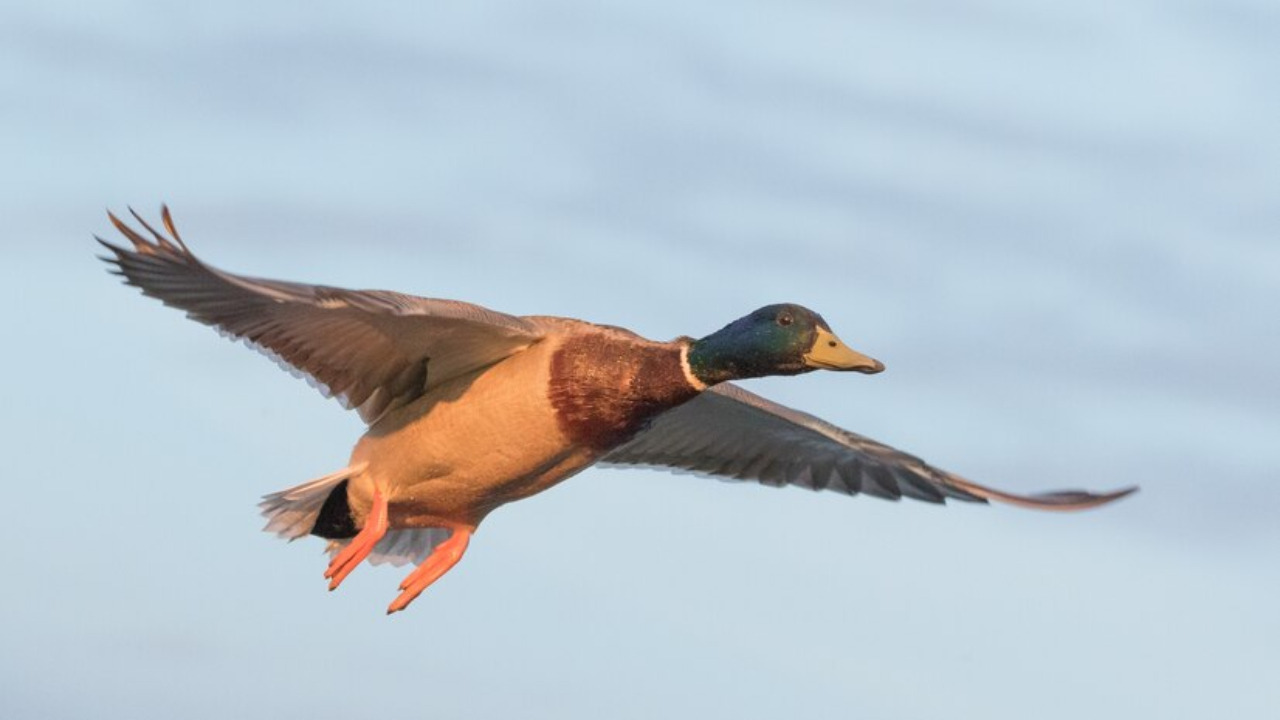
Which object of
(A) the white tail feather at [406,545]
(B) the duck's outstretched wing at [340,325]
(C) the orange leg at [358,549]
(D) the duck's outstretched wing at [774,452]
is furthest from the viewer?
(A) the white tail feather at [406,545]

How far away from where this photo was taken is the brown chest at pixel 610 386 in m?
12.9

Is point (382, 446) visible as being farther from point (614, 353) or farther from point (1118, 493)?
point (1118, 493)

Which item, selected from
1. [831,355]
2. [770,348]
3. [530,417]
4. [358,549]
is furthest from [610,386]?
[358,549]

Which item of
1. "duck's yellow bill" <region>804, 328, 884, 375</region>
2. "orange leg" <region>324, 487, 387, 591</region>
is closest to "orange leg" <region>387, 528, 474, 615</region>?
"orange leg" <region>324, 487, 387, 591</region>

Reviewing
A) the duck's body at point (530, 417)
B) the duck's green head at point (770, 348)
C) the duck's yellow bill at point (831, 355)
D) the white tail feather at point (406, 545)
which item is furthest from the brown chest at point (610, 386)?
the white tail feather at point (406, 545)

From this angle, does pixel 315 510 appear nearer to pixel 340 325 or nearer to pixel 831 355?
pixel 340 325

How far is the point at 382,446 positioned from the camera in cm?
1357

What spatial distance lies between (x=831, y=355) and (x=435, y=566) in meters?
2.95

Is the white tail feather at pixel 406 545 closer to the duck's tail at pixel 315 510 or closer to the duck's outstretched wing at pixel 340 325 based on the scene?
the duck's tail at pixel 315 510

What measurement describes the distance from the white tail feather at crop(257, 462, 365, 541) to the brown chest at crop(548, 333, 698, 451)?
173 cm

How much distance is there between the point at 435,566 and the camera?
14023mm

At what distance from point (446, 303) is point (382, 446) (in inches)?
51.7

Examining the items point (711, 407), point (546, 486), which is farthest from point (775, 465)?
point (546, 486)

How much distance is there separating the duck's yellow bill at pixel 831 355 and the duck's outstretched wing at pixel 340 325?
164 cm
